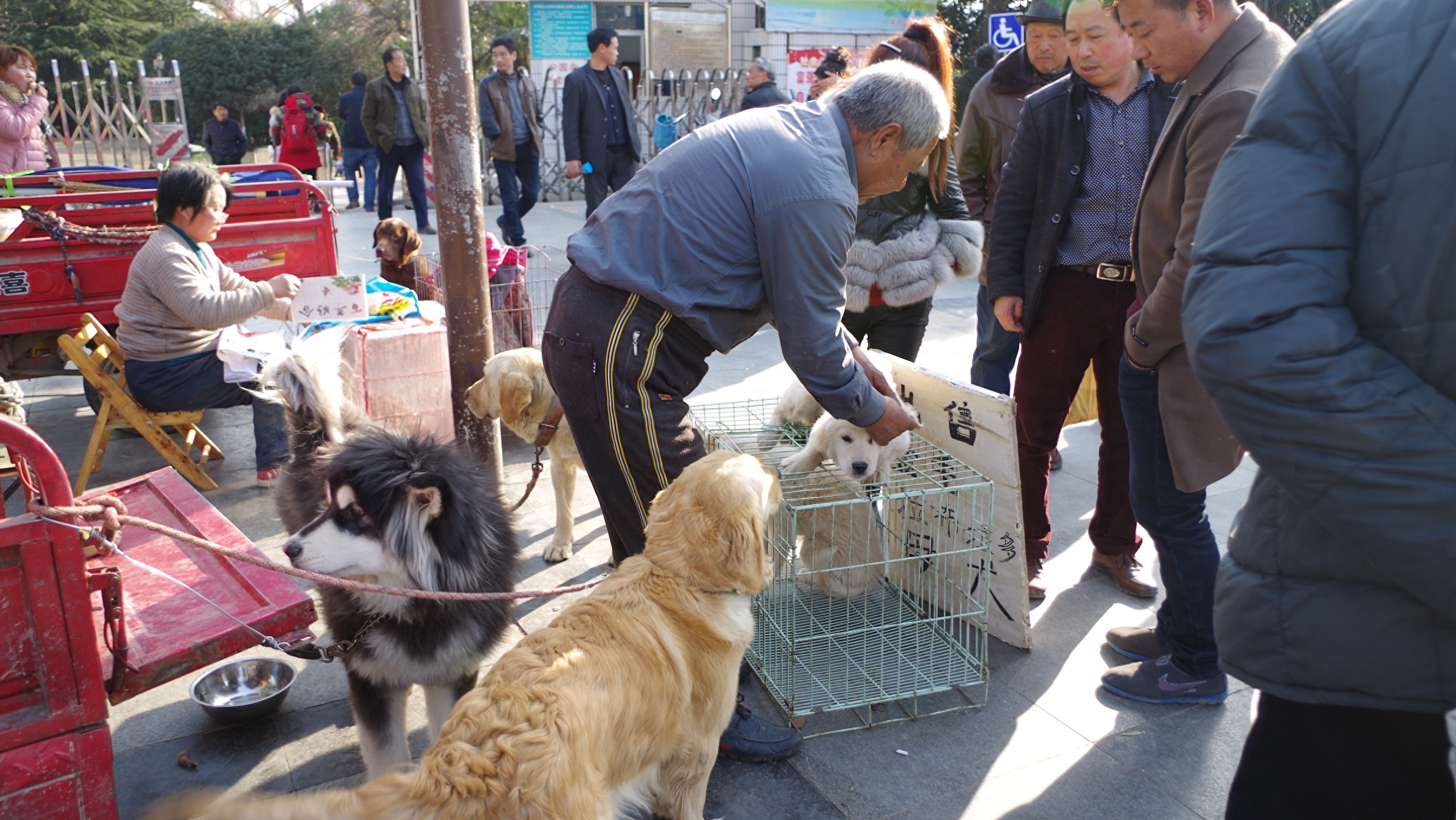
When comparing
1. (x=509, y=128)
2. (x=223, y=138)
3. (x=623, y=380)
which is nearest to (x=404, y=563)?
(x=623, y=380)

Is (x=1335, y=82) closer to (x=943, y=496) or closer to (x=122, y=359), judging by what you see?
(x=943, y=496)

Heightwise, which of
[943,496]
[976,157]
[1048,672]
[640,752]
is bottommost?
[1048,672]

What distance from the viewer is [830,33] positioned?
69.5ft

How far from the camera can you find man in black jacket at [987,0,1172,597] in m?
3.34

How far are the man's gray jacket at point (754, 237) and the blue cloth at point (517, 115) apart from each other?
9176mm

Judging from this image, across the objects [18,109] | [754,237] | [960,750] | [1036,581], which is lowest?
[960,750]

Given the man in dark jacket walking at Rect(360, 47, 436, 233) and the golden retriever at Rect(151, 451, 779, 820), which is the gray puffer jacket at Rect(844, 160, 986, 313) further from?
the man in dark jacket walking at Rect(360, 47, 436, 233)

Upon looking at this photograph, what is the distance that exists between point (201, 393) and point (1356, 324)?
5.00 metres

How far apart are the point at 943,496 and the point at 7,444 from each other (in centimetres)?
262

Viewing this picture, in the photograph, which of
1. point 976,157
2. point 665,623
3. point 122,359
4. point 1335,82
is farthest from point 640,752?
point 122,359

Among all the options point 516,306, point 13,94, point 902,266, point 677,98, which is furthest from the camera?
point 677,98

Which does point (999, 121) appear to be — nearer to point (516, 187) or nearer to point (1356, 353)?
point (1356, 353)

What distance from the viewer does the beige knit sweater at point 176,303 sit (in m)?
4.49

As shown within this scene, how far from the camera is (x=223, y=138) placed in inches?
631
